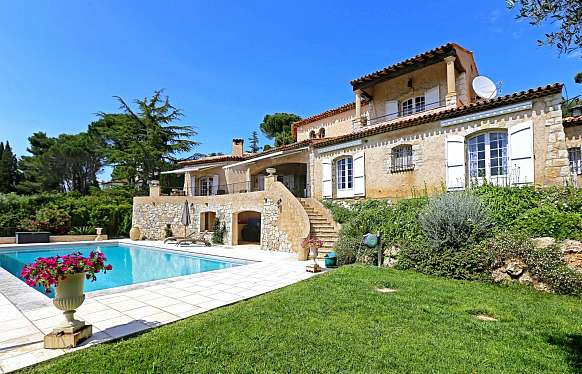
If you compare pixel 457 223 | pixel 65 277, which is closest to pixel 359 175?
pixel 457 223

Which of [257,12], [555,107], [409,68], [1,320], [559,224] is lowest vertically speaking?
[1,320]

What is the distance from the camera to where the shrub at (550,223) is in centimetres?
859

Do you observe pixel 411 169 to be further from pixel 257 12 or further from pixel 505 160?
pixel 257 12

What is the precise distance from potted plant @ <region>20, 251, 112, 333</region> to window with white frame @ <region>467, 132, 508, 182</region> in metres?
14.7

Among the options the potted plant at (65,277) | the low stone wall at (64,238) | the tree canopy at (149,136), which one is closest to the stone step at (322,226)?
the potted plant at (65,277)

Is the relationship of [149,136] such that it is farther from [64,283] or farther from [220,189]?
[64,283]

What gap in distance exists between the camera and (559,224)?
8883 mm

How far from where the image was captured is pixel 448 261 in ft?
30.9

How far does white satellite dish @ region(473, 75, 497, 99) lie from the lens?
55.2ft

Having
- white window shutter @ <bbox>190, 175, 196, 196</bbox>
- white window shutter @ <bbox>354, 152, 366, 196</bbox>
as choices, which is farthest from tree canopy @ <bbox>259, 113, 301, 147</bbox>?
white window shutter @ <bbox>354, 152, 366, 196</bbox>

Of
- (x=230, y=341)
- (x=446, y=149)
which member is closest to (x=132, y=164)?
(x=446, y=149)

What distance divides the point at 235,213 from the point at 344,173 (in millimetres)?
8024

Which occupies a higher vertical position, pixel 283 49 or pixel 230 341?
pixel 283 49

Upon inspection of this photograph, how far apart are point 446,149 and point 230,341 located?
1336cm
